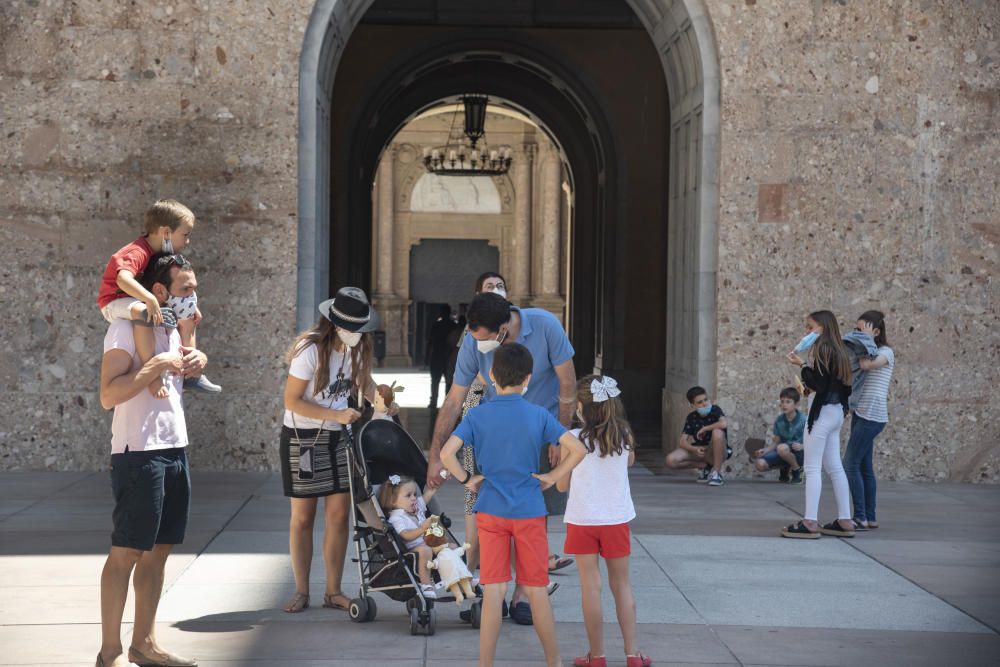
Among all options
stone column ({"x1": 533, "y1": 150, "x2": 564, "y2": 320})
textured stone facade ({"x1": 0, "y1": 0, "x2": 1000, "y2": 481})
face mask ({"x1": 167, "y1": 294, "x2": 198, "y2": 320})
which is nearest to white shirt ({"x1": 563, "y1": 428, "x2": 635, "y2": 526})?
face mask ({"x1": 167, "y1": 294, "x2": 198, "y2": 320})

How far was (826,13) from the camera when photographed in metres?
11.1

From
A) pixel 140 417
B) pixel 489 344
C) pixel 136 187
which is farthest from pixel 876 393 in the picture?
pixel 136 187

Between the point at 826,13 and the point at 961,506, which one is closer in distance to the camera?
the point at 961,506

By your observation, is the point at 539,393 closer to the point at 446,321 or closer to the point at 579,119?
the point at 446,321

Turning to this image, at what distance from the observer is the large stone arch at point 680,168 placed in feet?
36.3

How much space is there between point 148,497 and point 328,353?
133 cm

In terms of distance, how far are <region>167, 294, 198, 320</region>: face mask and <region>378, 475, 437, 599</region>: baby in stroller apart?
1207 mm

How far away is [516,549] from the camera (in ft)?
16.0

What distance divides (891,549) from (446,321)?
940 cm

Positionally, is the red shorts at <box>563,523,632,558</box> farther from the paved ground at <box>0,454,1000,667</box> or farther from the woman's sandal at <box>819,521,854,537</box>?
the woman's sandal at <box>819,521,854,537</box>

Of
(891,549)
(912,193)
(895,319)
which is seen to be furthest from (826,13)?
(891,549)

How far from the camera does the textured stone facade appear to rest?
1080cm

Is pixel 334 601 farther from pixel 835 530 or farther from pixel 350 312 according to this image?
pixel 835 530

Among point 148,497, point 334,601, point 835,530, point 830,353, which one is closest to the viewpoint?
point 148,497
